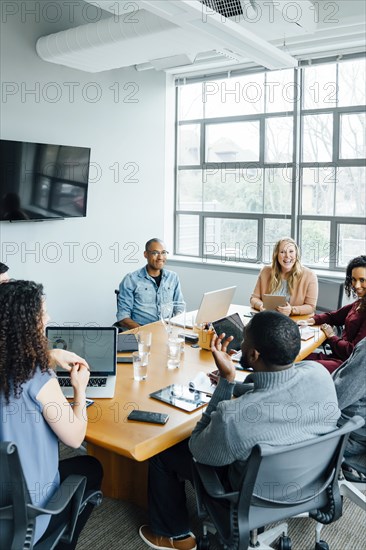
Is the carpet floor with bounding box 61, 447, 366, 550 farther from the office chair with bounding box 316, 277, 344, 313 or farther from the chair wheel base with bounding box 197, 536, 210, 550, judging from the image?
the office chair with bounding box 316, 277, 344, 313

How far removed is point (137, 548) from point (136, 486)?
0.37 meters

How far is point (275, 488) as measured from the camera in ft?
5.79

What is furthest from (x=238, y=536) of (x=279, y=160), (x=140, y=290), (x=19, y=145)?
(x=279, y=160)

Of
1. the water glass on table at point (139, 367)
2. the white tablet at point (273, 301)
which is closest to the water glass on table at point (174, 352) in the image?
the water glass on table at point (139, 367)

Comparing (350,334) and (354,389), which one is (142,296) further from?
(354,389)

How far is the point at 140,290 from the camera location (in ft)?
13.0

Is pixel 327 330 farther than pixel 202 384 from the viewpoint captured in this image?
Yes

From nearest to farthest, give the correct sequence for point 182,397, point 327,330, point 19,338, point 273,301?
point 19,338, point 182,397, point 327,330, point 273,301

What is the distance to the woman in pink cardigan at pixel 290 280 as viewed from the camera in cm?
395

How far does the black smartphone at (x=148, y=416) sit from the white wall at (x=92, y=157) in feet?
9.39

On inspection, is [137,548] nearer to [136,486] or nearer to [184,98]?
[136,486]

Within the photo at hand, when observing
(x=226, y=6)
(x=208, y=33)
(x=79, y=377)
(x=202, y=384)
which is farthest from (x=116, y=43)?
(x=79, y=377)

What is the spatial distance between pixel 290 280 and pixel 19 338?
269 centimetres

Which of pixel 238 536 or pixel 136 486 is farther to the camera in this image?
pixel 136 486
